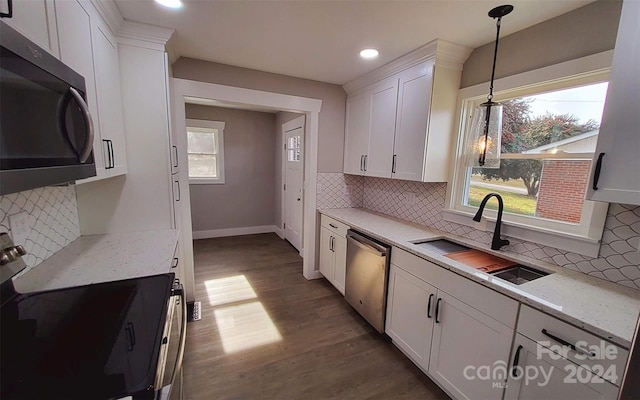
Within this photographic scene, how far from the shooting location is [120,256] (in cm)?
157

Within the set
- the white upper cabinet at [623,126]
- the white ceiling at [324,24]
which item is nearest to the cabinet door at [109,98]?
the white ceiling at [324,24]

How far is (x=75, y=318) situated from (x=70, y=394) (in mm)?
448

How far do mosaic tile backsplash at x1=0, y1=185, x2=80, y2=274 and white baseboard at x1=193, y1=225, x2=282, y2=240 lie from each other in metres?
3.16

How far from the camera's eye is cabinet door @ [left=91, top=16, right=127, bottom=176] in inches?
58.4

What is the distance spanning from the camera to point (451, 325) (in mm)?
1649

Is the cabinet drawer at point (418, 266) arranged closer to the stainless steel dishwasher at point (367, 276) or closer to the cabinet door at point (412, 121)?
the stainless steel dishwasher at point (367, 276)

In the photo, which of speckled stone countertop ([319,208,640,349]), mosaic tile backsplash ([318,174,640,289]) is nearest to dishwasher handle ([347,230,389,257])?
speckled stone countertop ([319,208,640,349])

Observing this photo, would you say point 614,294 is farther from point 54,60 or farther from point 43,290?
point 43,290

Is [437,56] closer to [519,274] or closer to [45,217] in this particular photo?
[519,274]

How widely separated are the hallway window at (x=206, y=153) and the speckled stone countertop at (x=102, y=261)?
9.98ft

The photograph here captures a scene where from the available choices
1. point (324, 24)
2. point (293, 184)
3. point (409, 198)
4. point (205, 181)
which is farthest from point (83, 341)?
point (205, 181)

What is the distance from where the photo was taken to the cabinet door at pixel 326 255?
3.12m

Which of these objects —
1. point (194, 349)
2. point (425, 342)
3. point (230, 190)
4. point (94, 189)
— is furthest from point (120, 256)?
point (230, 190)

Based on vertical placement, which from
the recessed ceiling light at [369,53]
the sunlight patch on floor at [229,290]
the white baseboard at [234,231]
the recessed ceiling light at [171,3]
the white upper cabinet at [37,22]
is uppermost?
the recessed ceiling light at [369,53]
